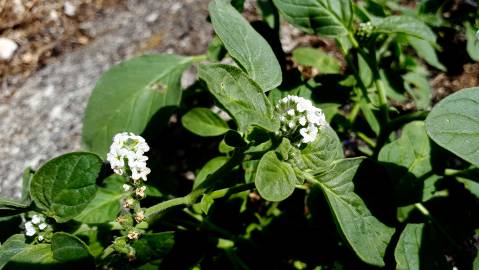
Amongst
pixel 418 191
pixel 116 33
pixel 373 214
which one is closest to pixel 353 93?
pixel 418 191

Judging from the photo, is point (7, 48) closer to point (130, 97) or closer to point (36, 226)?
point (130, 97)

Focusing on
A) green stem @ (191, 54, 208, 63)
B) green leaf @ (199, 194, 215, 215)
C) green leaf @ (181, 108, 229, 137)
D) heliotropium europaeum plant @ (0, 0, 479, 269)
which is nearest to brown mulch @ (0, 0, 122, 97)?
heliotropium europaeum plant @ (0, 0, 479, 269)

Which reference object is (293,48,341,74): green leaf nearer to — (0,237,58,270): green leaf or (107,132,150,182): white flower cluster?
(107,132,150,182): white flower cluster

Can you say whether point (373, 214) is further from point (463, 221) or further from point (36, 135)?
point (36, 135)

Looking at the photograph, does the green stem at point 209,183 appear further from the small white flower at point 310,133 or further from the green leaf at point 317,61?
the green leaf at point 317,61

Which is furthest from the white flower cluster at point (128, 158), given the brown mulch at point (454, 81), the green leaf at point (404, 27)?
the brown mulch at point (454, 81)
